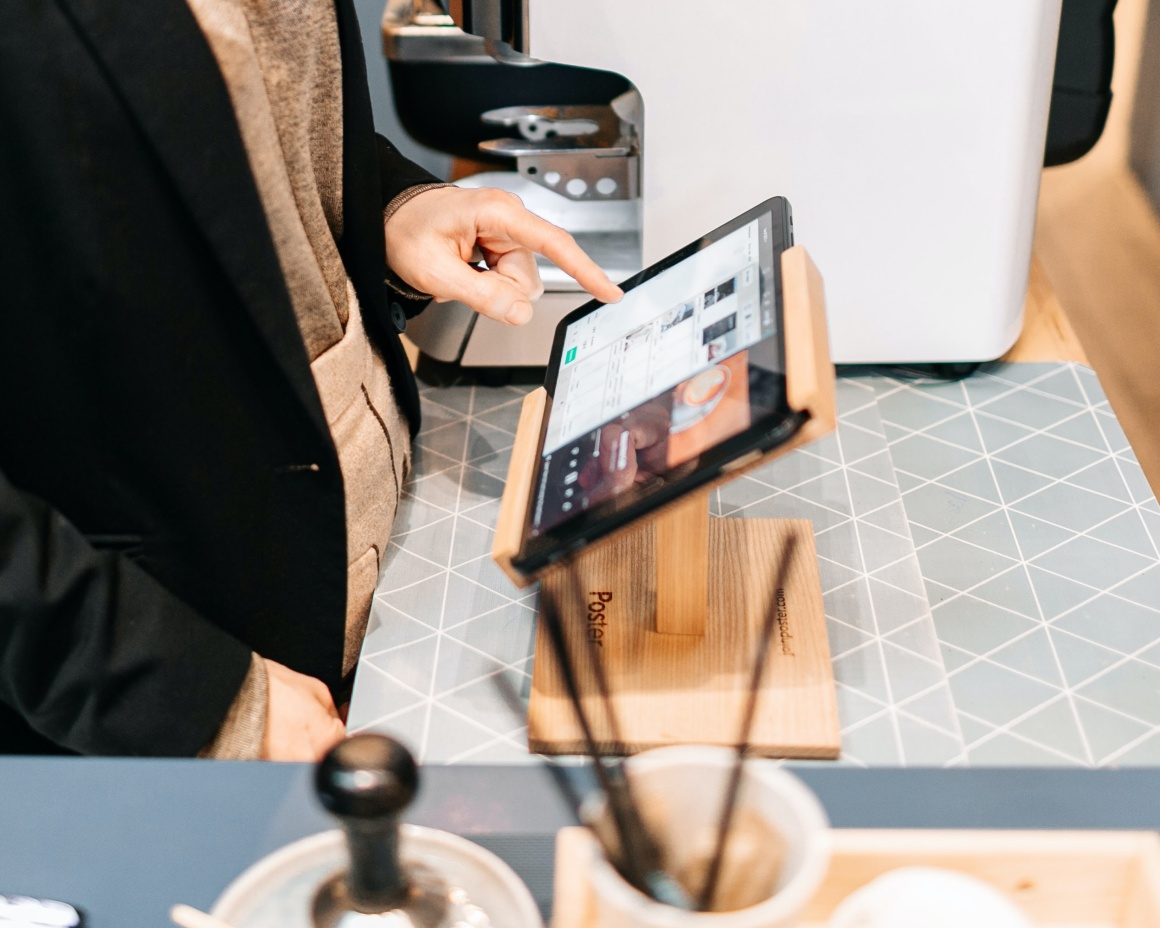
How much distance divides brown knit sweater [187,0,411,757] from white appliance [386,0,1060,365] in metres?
0.16

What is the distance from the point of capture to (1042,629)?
86cm

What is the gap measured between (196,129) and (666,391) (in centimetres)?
38

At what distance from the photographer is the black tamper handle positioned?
38 cm

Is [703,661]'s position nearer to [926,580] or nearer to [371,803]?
[926,580]

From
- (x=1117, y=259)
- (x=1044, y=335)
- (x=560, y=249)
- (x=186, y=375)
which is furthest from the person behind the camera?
(x=1117, y=259)

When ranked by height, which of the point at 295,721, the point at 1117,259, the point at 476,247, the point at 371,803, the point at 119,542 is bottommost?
the point at 1117,259

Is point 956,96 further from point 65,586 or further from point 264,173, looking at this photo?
point 65,586

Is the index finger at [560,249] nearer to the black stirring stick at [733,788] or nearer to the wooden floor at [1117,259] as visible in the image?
the black stirring stick at [733,788]

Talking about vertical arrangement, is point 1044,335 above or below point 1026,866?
below

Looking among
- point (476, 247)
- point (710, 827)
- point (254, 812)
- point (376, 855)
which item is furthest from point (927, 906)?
point (476, 247)

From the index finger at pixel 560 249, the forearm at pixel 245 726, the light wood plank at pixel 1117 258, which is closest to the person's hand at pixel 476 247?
the index finger at pixel 560 249

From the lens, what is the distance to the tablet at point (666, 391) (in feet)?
2.13

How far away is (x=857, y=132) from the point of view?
105 centimetres

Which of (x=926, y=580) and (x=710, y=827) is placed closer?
(x=710, y=827)
